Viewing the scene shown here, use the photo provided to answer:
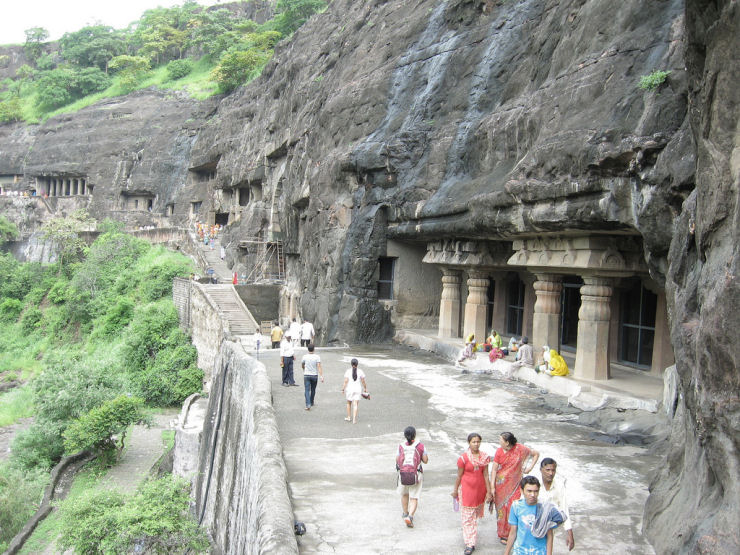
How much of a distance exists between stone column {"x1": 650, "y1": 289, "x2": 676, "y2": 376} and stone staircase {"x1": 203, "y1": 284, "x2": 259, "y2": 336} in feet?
44.2

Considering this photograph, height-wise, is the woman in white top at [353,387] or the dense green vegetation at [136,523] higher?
the woman in white top at [353,387]

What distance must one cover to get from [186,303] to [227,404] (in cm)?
1495

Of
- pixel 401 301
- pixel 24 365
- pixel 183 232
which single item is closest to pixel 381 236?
pixel 401 301

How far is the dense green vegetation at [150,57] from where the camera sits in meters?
48.0

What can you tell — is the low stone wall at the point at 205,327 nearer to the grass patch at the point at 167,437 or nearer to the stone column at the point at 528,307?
the grass patch at the point at 167,437

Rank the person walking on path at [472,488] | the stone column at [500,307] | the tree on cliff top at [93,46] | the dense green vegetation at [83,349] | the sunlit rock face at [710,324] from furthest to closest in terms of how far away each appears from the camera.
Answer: the tree on cliff top at [93,46], the dense green vegetation at [83,349], the stone column at [500,307], the person walking on path at [472,488], the sunlit rock face at [710,324]

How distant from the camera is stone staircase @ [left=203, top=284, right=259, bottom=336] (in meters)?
22.1

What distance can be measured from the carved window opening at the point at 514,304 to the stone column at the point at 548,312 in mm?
4007

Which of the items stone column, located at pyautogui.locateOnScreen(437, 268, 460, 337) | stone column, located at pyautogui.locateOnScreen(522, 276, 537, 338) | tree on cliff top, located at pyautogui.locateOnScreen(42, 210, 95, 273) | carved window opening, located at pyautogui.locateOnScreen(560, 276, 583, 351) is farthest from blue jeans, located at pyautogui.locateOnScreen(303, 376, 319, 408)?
tree on cliff top, located at pyautogui.locateOnScreen(42, 210, 95, 273)

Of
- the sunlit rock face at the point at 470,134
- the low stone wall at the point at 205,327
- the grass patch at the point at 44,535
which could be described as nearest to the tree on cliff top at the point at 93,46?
the sunlit rock face at the point at 470,134

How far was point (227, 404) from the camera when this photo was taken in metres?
12.6

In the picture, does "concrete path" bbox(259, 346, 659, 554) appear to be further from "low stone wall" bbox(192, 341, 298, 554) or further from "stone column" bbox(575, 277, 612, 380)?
"stone column" bbox(575, 277, 612, 380)

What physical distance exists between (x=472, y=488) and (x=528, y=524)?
Result: 1004mm

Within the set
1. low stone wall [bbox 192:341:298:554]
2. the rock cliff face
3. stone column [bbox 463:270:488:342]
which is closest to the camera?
the rock cliff face
